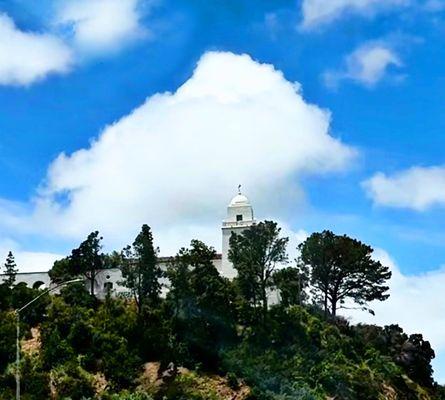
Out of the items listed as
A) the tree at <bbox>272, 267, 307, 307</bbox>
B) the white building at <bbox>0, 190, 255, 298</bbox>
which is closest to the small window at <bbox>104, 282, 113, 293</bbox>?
the white building at <bbox>0, 190, 255, 298</bbox>

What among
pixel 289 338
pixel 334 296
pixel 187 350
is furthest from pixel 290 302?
pixel 187 350

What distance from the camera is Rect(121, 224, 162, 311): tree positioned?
60906mm

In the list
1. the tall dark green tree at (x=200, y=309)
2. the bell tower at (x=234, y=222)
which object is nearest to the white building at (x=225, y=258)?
the bell tower at (x=234, y=222)

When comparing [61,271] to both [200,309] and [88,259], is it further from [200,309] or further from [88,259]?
[200,309]

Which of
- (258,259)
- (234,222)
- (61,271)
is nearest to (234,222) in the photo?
(234,222)

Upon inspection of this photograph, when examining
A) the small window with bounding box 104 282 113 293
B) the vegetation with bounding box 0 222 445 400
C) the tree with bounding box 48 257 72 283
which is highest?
the tree with bounding box 48 257 72 283

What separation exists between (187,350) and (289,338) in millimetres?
7915

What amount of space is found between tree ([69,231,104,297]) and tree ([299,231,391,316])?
18.3 metres

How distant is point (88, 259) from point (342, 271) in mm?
22401

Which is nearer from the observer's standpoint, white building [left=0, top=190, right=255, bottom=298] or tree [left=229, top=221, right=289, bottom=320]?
tree [left=229, top=221, right=289, bottom=320]

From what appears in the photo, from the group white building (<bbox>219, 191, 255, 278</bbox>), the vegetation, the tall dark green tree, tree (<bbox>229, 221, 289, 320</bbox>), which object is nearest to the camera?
the vegetation

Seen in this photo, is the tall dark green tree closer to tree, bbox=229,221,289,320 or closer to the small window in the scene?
tree, bbox=229,221,289,320

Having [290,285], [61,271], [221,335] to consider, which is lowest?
[221,335]

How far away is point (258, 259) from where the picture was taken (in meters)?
61.3
